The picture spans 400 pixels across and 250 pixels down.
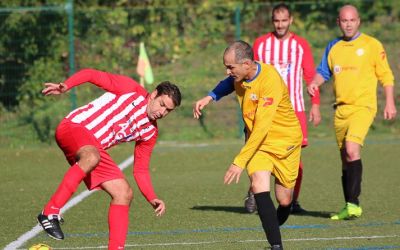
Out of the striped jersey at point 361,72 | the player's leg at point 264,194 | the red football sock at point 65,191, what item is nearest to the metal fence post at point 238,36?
the striped jersey at point 361,72

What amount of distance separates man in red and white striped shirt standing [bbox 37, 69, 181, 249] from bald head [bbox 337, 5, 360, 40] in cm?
280

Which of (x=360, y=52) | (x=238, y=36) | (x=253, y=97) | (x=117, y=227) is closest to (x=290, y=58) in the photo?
(x=360, y=52)

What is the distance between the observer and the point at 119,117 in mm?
7617

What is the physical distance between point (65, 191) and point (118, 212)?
1.64 feet

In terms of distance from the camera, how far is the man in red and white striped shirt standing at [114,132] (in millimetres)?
7434

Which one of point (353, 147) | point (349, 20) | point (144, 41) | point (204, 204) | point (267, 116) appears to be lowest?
point (204, 204)

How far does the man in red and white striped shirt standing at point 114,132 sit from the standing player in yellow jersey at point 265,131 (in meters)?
0.57

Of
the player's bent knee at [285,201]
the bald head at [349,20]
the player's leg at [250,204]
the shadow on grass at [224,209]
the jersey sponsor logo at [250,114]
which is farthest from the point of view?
the shadow on grass at [224,209]

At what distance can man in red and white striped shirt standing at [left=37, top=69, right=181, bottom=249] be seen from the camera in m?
7.43

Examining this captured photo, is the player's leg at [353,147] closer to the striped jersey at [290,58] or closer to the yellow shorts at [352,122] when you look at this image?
the yellow shorts at [352,122]

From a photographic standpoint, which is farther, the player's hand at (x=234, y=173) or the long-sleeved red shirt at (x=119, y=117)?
the long-sleeved red shirt at (x=119, y=117)

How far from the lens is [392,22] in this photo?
21125 millimetres

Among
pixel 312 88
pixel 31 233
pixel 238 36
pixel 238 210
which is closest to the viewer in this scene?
pixel 31 233

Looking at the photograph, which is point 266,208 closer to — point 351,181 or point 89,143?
point 89,143
